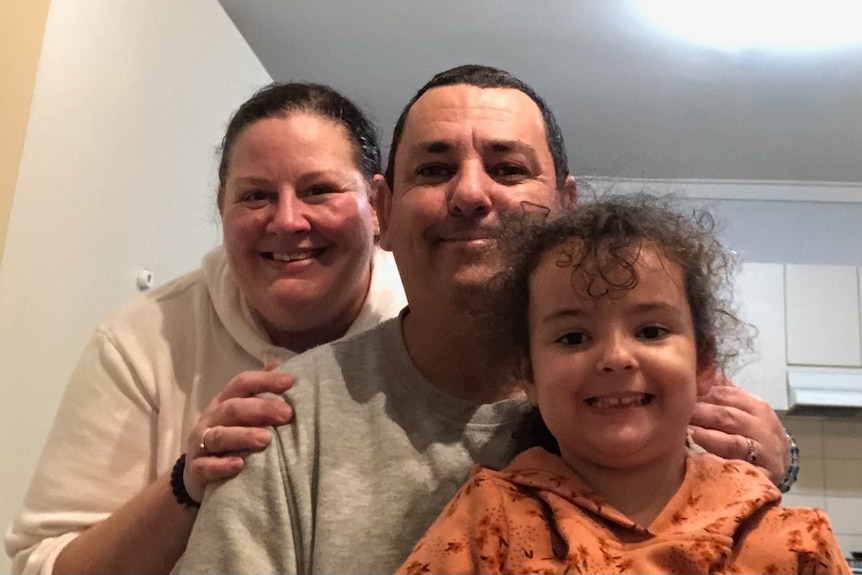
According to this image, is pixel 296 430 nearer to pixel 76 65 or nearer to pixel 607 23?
pixel 76 65

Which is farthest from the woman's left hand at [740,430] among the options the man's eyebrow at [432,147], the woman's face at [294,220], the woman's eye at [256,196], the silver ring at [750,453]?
the woman's eye at [256,196]

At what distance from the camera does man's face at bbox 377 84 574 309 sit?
3.53 feet

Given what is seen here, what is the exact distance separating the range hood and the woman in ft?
8.13

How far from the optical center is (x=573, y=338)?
93 cm

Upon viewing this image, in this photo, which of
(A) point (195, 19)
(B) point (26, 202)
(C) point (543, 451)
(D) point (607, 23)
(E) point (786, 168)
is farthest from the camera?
(E) point (786, 168)

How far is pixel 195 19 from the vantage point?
2328mm

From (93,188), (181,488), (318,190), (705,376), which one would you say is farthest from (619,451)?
(93,188)

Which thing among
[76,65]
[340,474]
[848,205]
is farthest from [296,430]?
[848,205]

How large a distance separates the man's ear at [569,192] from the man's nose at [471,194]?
14cm

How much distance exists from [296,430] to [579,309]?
36cm

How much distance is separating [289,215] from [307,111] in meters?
0.19

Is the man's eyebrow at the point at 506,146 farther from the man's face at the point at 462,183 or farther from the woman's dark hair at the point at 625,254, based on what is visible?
the woman's dark hair at the point at 625,254

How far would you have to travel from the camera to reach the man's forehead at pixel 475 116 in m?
1.11

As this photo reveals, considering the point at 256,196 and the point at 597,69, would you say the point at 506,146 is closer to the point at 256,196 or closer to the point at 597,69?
the point at 256,196
